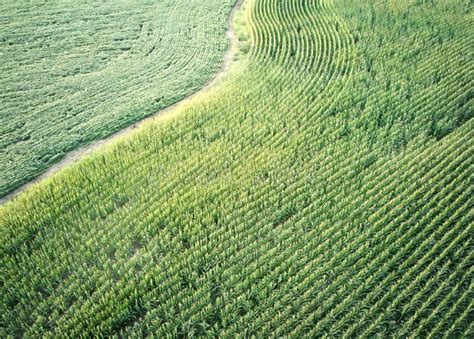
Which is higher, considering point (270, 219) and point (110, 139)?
point (110, 139)

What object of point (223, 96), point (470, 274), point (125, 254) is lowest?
point (470, 274)

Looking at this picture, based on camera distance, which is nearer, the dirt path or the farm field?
the farm field

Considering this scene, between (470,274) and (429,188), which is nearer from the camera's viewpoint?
(470,274)

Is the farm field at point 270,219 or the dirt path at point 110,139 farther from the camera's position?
the dirt path at point 110,139

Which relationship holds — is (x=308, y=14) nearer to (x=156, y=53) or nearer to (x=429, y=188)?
(x=156, y=53)

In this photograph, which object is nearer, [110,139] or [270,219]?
[270,219]

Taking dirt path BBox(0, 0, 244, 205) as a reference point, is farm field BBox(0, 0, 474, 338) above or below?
below

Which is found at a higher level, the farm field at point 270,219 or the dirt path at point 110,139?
the dirt path at point 110,139

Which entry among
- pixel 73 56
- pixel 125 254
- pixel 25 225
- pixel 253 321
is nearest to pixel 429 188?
pixel 253 321
